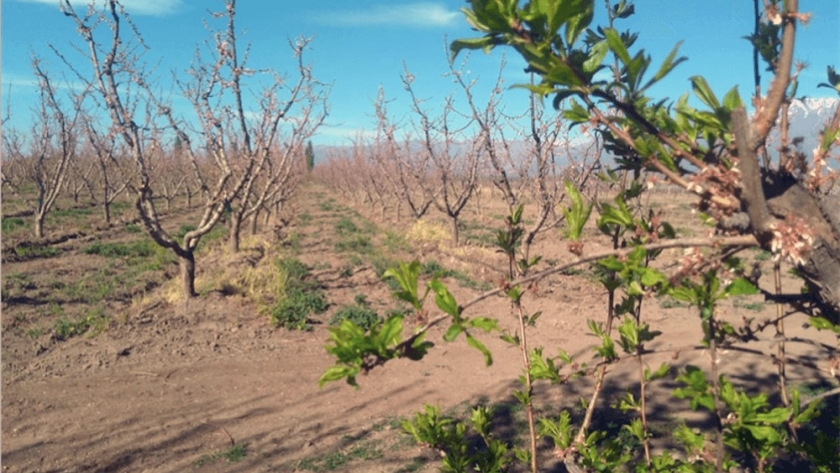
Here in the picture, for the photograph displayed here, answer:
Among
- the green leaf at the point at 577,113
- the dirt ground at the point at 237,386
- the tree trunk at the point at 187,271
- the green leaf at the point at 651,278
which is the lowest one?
the dirt ground at the point at 237,386

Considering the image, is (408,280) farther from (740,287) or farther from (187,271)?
(187,271)

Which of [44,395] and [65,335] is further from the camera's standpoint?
[65,335]

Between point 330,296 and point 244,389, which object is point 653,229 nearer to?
point 244,389

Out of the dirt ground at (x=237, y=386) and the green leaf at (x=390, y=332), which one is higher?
the green leaf at (x=390, y=332)

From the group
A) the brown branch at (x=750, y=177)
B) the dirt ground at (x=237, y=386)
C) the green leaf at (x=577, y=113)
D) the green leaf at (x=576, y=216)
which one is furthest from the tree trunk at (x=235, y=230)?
the brown branch at (x=750, y=177)

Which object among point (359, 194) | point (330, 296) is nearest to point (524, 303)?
point (330, 296)

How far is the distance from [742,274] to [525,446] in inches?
119

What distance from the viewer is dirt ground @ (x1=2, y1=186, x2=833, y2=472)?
13.0 feet

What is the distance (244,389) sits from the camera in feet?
17.3

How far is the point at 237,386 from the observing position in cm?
534

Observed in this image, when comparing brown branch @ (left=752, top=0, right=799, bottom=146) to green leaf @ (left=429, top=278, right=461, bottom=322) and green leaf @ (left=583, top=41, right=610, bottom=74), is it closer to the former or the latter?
green leaf @ (left=583, top=41, right=610, bottom=74)

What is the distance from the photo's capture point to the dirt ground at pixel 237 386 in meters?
3.96

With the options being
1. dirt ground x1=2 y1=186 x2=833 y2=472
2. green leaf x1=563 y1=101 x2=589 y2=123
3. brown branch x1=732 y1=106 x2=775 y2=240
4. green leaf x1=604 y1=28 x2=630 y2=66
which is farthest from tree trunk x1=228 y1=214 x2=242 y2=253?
brown branch x1=732 y1=106 x2=775 y2=240

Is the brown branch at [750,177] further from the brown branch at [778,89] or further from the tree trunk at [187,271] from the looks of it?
the tree trunk at [187,271]
